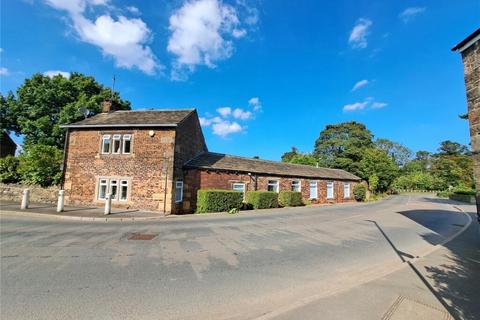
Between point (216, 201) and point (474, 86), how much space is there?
563 inches

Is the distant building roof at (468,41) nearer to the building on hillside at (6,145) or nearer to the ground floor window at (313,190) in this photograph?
the ground floor window at (313,190)

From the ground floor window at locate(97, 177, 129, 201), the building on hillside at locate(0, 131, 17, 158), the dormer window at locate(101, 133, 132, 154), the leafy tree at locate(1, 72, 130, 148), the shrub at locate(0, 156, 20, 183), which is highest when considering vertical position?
the leafy tree at locate(1, 72, 130, 148)

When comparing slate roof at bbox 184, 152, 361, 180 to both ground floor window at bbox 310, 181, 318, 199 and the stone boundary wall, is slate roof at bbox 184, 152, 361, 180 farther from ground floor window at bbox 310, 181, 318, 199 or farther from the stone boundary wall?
the stone boundary wall

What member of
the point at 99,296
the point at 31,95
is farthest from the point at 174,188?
the point at 31,95

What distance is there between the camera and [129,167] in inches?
678

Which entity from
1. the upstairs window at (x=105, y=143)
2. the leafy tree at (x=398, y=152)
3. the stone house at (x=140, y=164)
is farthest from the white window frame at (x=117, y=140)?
the leafy tree at (x=398, y=152)

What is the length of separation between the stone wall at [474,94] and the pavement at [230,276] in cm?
320

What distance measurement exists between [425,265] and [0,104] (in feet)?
138

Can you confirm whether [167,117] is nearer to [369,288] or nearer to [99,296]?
[99,296]

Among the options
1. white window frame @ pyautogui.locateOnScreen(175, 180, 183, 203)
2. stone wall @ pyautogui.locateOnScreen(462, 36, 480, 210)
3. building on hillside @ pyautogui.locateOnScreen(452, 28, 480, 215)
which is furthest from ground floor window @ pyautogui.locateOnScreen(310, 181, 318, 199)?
stone wall @ pyautogui.locateOnScreen(462, 36, 480, 210)

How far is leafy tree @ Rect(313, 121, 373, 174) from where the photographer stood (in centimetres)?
4584

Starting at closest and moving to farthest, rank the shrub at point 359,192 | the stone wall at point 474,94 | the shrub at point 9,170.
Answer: the stone wall at point 474,94, the shrub at point 9,170, the shrub at point 359,192

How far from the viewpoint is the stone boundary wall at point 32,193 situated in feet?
58.5

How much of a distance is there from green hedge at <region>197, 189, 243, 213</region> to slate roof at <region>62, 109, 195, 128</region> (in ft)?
17.8
